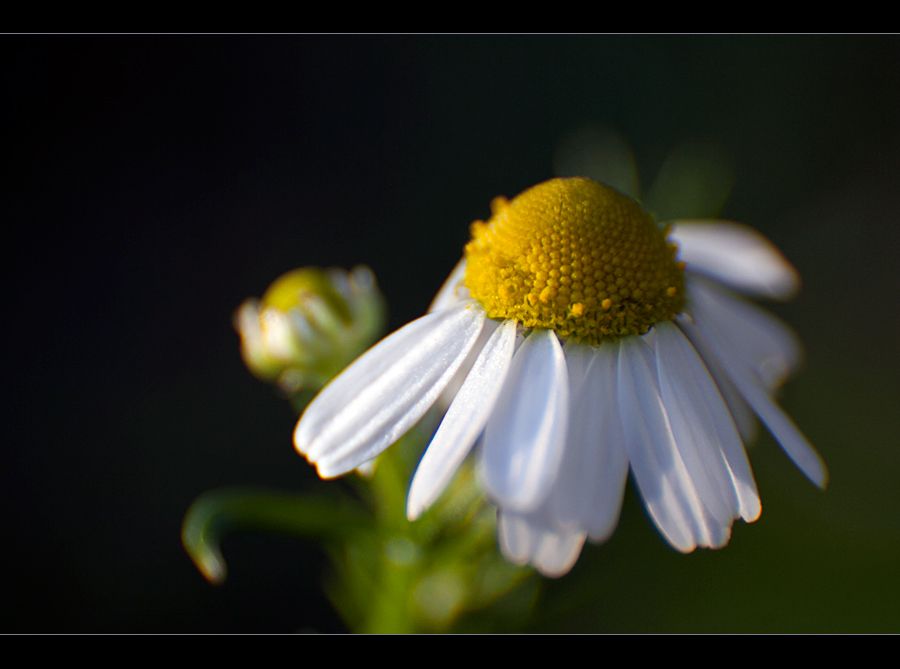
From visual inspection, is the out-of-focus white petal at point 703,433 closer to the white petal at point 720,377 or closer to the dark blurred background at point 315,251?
the white petal at point 720,377

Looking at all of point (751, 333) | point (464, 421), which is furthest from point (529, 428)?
point (751, 333)

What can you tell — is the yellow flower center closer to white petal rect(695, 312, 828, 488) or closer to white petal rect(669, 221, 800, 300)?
white petal rect(695, 312, 828, 488)

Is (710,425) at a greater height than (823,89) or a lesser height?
lesser

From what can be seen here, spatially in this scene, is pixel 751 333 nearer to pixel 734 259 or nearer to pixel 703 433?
pixel 734 259

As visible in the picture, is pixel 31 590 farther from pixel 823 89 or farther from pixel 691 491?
pixel 823 89

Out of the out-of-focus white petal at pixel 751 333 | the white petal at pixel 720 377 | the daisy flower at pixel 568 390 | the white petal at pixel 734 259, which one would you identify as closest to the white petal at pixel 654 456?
the daisy flower at pixel 568 390

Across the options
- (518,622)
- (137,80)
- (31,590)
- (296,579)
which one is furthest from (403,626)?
(137,80)
